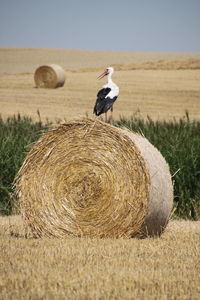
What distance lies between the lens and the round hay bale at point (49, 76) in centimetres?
3049

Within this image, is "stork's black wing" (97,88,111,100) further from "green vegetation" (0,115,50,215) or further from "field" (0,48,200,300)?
"field" (0,48,200,300)

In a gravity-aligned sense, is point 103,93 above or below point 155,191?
above

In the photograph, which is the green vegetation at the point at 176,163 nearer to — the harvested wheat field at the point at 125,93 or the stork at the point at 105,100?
the stork at the point at 105,100

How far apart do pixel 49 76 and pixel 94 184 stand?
24.4 m

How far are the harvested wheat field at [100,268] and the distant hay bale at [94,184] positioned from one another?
0.24 m

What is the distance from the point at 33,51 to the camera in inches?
2591

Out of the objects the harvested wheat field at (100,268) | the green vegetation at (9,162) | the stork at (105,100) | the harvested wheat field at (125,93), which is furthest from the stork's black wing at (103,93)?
the harvested wheat field at (125,93)

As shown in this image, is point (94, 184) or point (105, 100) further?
point (105, 100)

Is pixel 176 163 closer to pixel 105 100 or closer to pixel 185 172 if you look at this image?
pixel 185 172

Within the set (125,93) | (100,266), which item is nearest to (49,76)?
(125,93)

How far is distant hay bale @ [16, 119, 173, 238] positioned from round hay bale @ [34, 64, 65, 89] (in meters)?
23.5

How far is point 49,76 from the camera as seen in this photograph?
30.9 metres

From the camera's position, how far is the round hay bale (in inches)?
1200

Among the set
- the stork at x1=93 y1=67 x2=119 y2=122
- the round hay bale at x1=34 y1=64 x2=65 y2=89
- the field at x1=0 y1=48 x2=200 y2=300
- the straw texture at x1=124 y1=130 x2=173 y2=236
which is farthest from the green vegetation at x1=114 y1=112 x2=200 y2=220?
the round hay bale at x1=34 y1=64 x2=65 y2=89
